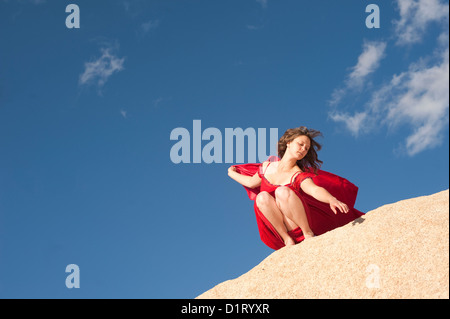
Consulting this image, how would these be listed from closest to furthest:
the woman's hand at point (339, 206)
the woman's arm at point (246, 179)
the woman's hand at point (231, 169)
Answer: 1. the woman's hand at point (339, 206)
2. the woman's arm at point (246, 179)
3. the woman's hand at point (231, 169)

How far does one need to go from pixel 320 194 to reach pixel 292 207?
0.35m

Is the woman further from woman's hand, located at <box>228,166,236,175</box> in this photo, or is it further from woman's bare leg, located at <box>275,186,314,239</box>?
woman's hand, located at <box>228,166,236,175</box>

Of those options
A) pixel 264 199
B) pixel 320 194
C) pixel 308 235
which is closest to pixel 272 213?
pixel 264 199

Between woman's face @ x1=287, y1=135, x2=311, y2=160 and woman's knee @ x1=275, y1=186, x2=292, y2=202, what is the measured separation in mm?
531

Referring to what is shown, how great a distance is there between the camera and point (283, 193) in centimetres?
546

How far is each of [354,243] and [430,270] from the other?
811mm

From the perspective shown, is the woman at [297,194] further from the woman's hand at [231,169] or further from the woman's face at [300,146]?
the woman's hand at [231,169]

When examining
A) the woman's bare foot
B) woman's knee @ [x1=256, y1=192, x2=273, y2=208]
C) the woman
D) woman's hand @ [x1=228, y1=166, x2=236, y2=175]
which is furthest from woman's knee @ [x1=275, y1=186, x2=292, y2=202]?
woman's hand @ [x1=228, y1=166, x2=236, y2=175]

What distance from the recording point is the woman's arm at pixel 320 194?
17.0 feet

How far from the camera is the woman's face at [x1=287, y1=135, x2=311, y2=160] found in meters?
5.82

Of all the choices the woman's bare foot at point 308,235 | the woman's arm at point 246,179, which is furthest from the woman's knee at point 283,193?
the woman's arm at point 246,179

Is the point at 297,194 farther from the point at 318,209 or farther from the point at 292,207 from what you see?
the point at 318,209

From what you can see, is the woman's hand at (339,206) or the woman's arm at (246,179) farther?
the woman's arm at (246,179)
